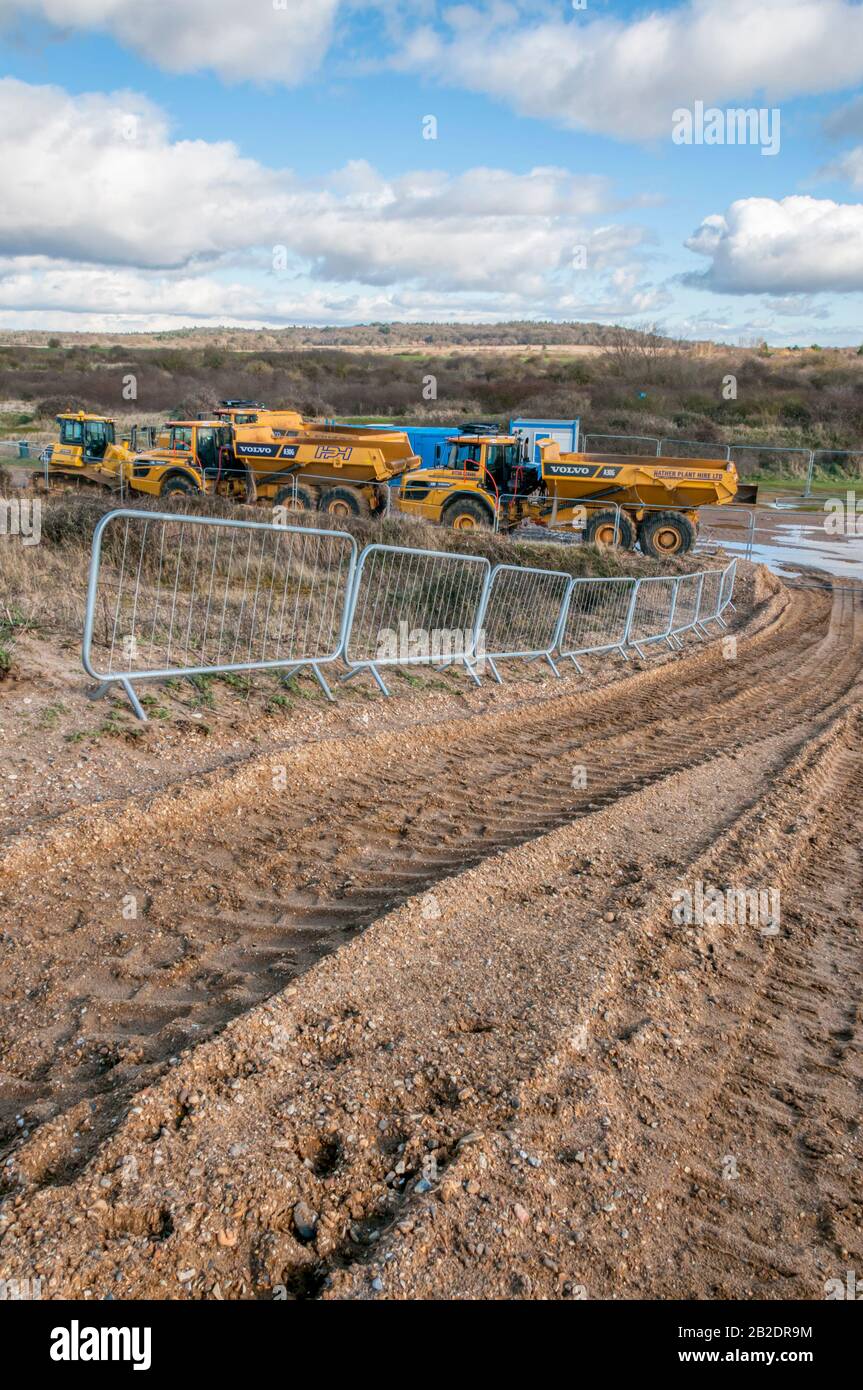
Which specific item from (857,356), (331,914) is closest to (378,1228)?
(331,914)

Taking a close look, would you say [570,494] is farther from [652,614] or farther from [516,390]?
[516,390]

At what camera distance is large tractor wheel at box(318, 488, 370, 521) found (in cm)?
2009

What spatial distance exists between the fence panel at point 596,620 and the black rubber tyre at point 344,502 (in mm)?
8514

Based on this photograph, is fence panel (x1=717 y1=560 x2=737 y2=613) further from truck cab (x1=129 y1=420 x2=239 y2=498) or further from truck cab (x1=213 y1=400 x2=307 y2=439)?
truck cab (x1=213 y1=400 x2=307 y2=439)

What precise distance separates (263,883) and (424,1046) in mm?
1545

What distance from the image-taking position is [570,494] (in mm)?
20875

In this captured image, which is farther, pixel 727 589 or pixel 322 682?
pixel 727 589

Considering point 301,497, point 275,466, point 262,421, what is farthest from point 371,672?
point 262,421

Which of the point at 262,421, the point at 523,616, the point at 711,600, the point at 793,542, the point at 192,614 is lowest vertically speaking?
the point at 711,600

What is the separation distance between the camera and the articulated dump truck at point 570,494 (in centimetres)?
2019

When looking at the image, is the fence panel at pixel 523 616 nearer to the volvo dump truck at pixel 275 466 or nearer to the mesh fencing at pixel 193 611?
the mesh fencing at pixel 193 611

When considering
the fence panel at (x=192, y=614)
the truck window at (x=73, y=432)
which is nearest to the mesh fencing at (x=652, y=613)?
the fence panel at (x=192, y=614)

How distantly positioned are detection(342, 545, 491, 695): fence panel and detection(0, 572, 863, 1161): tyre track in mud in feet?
3.28
